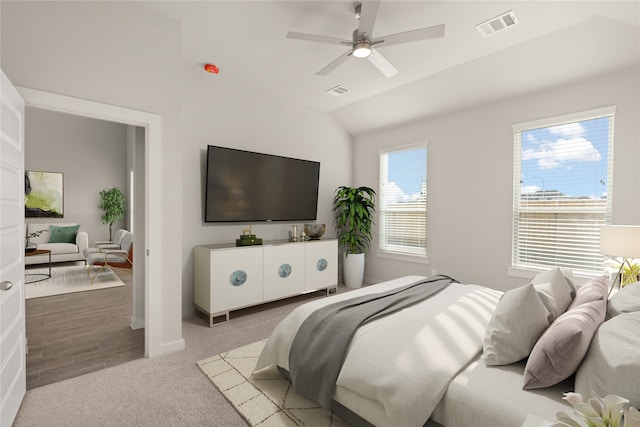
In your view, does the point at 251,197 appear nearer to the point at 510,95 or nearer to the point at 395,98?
the point at 395,98

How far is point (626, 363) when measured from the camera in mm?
1065

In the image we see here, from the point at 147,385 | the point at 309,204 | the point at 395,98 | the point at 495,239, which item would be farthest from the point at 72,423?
the point at 395,98

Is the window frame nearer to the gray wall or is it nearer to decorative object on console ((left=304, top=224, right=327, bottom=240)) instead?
decorative object on console ((left=304, top=224, right=327, bottom=240))

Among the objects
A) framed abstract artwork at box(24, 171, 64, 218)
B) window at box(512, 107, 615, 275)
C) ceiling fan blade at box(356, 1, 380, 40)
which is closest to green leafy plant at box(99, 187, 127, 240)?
framed abstract artwork at box(24, 171, 64, 218)

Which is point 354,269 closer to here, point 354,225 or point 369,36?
point 354,225

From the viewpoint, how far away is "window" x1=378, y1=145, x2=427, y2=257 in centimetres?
468

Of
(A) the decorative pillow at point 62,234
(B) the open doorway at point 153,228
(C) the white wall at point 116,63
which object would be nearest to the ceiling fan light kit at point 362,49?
(C) the white wall at point 116,63

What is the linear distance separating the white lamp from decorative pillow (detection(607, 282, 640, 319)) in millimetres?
701

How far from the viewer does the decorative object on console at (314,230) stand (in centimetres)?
453

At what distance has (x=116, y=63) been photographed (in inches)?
96.7

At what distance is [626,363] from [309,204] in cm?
399

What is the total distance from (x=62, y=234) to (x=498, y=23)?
27.8 ft

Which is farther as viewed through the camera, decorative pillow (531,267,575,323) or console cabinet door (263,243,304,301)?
console cabinet door (263,243,304,301)

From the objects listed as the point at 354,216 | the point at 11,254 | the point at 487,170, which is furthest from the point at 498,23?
the point at 11,254
